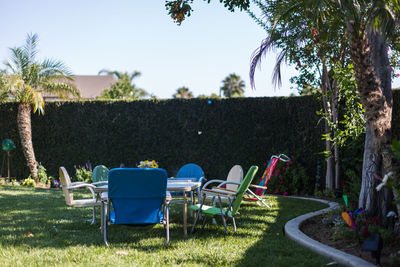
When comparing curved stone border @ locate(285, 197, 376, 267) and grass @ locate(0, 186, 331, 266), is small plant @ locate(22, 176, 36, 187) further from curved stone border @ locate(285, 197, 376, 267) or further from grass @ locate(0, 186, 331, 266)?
curved stone border @ locate(285, 197, 376, 267)

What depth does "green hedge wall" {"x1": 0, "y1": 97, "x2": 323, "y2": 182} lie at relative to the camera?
9781 millimetres

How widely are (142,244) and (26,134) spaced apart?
846 cm

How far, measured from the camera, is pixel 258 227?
213 inches

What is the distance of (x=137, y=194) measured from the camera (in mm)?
4453

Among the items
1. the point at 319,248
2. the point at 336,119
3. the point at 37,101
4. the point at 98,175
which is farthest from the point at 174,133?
the point at 319,248

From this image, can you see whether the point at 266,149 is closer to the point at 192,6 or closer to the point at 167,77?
the point at 192,6

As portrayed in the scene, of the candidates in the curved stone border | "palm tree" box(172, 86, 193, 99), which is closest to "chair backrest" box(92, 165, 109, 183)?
the curved stone border

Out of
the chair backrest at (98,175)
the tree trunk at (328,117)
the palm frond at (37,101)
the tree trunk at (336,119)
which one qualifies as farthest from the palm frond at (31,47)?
the tree trunk at (336,119)

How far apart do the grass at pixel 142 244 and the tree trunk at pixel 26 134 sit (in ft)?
17.3

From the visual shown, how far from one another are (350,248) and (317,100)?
583cm

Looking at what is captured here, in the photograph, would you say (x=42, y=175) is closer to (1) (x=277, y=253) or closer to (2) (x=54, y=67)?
(2) (x=54, y=67)

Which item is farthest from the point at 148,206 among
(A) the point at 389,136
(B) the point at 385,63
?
(B) the point at 385,63

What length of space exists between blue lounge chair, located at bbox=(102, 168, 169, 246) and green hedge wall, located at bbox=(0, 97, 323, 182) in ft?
18.9

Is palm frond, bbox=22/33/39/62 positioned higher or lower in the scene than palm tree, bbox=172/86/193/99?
lower
